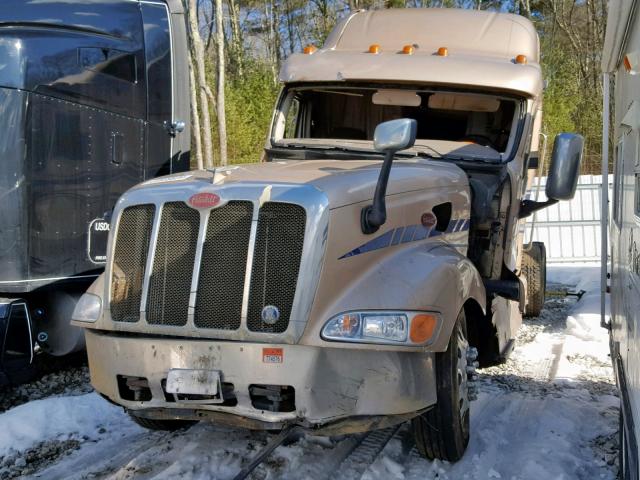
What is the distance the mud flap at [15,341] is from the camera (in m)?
5.61

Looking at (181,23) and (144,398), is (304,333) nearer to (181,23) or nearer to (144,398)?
(144,398)

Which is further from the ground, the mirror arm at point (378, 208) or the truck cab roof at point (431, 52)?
the truck cab roof at point (431, 52)

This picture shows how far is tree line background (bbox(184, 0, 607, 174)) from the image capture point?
16.7 meters

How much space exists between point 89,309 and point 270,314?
116 centimetres

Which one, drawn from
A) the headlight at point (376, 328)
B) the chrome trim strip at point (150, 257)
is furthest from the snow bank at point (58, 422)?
the headlight at point (376, 328)

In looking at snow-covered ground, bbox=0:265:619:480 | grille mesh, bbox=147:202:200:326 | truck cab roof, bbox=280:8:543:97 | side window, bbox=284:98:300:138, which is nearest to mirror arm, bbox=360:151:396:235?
grille mesh, bbox=147:202:200:326

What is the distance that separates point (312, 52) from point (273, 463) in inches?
147

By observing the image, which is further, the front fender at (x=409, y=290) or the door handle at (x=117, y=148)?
the door handle at (x=117, y=148)

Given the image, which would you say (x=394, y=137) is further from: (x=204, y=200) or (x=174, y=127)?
(x=174, y=127)

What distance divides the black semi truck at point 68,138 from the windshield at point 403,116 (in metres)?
1.63

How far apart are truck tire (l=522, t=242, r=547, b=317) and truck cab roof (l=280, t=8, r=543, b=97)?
288cm

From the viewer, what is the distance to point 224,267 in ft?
12.5

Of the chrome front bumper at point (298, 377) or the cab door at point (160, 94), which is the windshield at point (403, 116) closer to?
the cab door at point (160, 94)

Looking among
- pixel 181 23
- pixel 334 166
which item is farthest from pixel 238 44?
pixel 334 166
